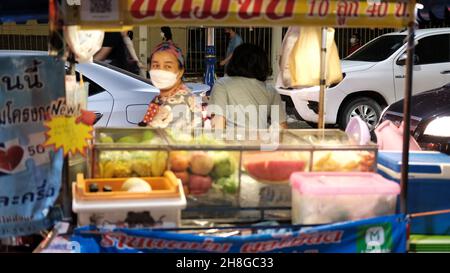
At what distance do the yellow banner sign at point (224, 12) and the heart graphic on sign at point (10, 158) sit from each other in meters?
0.71

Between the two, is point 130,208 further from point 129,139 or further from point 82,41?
point 82,41

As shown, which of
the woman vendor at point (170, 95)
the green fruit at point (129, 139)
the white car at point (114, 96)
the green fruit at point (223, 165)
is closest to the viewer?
the green fruit at point (223, 165)

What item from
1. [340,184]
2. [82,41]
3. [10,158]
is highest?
[82,41]

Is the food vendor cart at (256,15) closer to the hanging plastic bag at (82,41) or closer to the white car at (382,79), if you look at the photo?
the hanging plastic bag at (82,41)

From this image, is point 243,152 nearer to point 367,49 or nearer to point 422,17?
point 422,17

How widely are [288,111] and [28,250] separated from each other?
824cm

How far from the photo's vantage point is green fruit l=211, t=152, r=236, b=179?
11.4 ft

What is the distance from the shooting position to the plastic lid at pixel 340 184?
3.30m

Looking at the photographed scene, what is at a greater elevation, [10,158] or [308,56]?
[308,56]

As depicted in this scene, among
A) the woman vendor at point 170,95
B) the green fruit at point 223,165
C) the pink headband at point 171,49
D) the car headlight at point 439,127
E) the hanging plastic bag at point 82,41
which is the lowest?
the car headlight at point 439,127

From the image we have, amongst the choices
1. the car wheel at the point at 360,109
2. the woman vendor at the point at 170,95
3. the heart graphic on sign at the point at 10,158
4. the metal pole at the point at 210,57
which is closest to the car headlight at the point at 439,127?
the woman vendor at the point at 170,95

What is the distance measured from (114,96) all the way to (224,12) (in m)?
4.36

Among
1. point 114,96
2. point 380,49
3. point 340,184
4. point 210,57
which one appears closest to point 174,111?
point 340,184

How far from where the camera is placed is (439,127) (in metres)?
6.25
